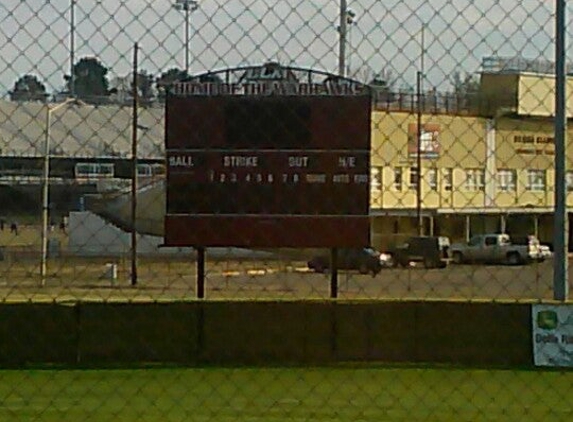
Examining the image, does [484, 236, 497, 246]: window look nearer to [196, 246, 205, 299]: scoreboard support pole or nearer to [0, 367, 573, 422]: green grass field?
[0, 367, 573, 422]: green grass field

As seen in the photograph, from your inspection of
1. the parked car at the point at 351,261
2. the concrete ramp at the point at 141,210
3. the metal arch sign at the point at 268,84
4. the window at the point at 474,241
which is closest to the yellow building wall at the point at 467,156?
the metal arch sign at the point at 268,84

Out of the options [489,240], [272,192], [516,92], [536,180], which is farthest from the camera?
[272,192]

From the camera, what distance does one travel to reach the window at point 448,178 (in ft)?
22.6

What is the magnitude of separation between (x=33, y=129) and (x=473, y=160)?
7.79 ft

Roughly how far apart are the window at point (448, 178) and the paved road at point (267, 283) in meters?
1.35

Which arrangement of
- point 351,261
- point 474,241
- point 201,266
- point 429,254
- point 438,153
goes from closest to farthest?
1. point 438,153
2. point 429,254
3. point 474,241
4. point 201,266
5. point 351,261

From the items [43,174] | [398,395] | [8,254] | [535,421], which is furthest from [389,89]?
[398,395]

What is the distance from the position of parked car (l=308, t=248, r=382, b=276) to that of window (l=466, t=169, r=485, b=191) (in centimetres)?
1247

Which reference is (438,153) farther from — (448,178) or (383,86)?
(383,86)

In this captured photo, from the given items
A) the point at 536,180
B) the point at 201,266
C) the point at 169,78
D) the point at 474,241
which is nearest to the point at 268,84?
the point at 474,241

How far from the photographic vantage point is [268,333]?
972 centimetres

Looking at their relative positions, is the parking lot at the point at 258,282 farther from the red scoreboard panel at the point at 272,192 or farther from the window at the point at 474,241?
the red scoreboard panel at the point at 272,192

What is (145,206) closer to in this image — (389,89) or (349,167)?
(349,167)

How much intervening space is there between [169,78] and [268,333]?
16.6 feet
